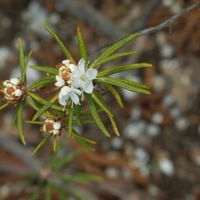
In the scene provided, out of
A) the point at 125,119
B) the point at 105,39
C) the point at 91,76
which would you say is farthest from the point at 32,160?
the point at 91,76

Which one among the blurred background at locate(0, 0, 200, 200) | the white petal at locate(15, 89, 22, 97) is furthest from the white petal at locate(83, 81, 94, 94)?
the blurred background at locate(0, 0, 200, 200)

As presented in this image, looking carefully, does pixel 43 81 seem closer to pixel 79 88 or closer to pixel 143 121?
pixel 79 88

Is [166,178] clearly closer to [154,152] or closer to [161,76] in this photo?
[154,152]

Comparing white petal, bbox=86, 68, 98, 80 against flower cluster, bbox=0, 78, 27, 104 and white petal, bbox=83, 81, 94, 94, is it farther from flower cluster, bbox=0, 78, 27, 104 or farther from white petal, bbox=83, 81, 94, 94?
flower cluster, bbox=0, 78, 27, 104

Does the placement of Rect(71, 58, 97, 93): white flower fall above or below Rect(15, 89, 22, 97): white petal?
above

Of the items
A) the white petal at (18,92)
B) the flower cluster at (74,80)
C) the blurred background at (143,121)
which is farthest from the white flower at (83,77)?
the blurred background at (143,121)

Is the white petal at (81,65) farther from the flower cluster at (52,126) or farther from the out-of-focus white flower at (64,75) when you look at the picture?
the flower cluster at (52,126)
